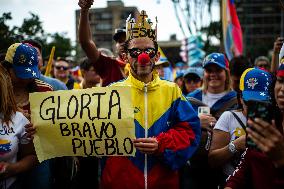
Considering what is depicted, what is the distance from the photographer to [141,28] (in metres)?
3.27

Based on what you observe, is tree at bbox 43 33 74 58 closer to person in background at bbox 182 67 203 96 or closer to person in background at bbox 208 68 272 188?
person in background at bbox 182 67 203 96

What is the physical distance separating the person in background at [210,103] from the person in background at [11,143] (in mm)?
1725

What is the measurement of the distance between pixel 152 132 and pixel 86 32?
1.28m

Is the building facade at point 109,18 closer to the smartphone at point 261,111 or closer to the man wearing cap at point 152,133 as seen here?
the man wearing cap at point 152,133

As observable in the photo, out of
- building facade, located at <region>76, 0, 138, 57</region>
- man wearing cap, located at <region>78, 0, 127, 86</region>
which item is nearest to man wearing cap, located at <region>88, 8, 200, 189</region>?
man wearing cap, located at <region>78, 0, 127, 86</region>

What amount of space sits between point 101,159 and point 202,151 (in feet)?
4.14

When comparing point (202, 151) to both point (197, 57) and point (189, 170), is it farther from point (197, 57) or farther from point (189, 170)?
point (197, 57)

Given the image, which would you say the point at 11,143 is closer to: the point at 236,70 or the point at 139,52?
the point at 139,52

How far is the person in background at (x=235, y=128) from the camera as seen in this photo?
3.22 m

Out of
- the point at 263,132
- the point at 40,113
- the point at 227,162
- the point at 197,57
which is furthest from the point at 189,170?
the point at 197,57

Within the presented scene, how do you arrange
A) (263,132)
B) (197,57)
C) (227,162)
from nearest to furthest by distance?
(263,132) → (227,162) → (197,57)

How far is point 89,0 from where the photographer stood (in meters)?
3.49

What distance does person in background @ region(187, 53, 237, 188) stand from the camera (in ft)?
13.1

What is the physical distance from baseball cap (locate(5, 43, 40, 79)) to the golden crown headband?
0.82 metres
